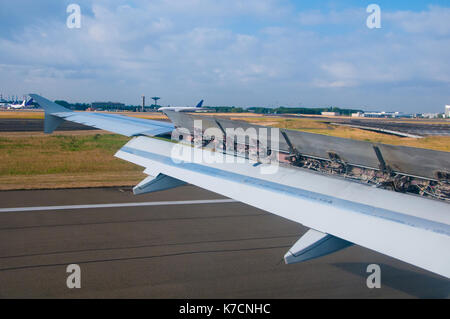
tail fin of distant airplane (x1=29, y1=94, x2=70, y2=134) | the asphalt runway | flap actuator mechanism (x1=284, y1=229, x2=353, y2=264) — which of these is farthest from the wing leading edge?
tail fin of distant airplane (x1=29, y1=94, x2=70, y2=134)

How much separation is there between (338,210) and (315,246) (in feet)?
1.08

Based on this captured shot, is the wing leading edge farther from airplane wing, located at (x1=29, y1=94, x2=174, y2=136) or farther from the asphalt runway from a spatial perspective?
airplane wing, located at (x1=29, y1=94, x2=174, y2=136)

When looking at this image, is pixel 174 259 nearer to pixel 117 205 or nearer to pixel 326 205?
pixel 326 205

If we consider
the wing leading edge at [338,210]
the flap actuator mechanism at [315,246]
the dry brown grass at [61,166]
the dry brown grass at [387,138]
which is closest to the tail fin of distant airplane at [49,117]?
Result: the dry brown grass at [61,166]

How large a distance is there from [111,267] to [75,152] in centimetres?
1311

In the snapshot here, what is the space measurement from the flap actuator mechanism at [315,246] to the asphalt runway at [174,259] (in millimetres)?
1737

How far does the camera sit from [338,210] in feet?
8.96

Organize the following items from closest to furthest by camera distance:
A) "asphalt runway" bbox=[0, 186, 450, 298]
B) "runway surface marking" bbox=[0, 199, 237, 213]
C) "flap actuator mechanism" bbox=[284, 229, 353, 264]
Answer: "flap actuator mechanism" bbox=[284, 229, 353, 264]
"asphalt runway" bbox=[0, 186, 450, 298]
"runway surface marking" bbox=[0, 199, 237, 213]

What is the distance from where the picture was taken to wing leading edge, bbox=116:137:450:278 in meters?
2.22

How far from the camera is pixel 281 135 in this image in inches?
150

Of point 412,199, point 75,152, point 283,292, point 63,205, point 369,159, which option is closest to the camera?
point 412,199

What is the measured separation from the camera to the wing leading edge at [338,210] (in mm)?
2225

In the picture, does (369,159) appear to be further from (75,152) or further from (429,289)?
(75,152)

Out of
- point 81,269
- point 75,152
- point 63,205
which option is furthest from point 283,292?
point 75,152
